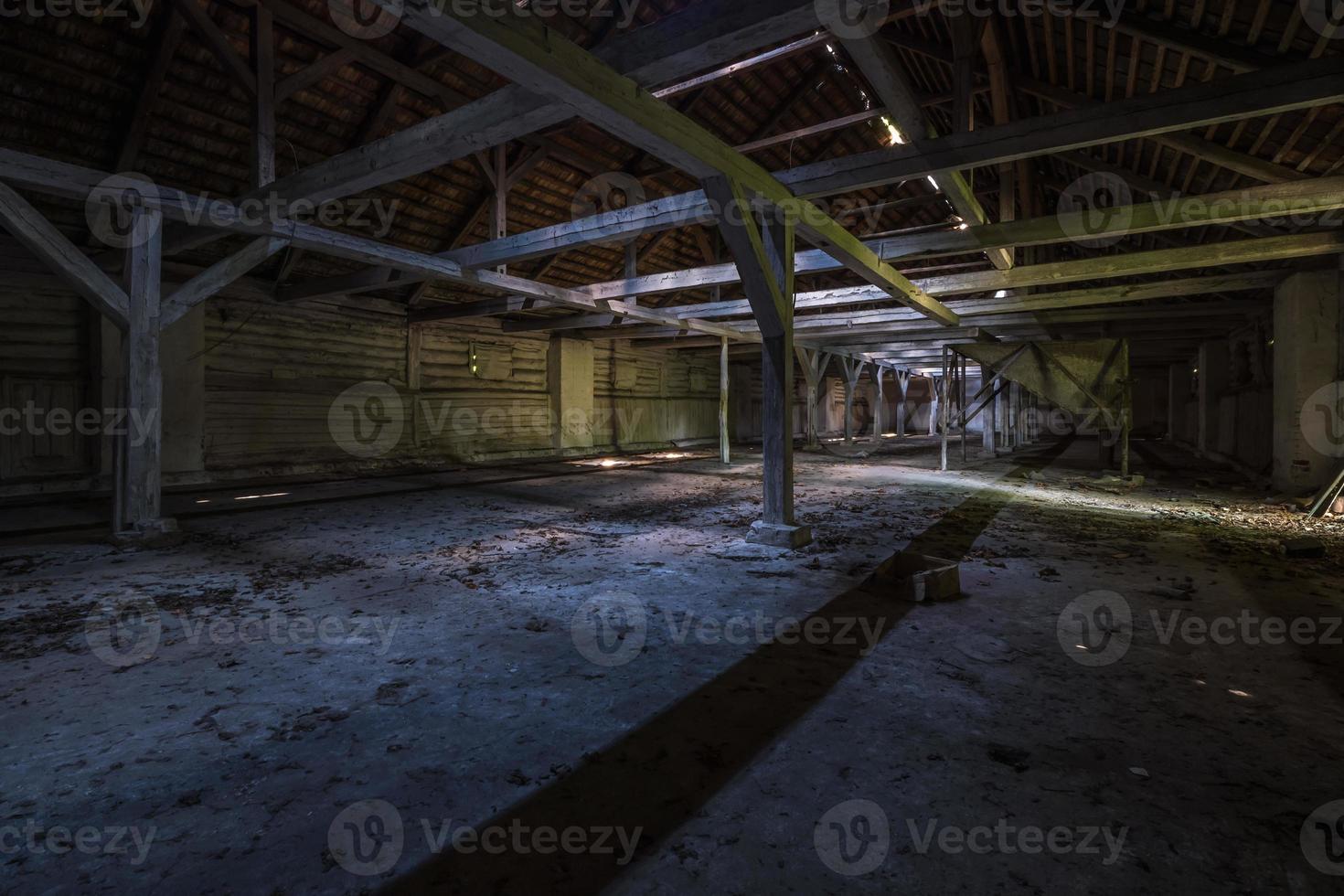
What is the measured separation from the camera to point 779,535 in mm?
5660

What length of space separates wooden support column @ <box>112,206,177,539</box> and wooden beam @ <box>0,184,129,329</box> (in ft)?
0.42

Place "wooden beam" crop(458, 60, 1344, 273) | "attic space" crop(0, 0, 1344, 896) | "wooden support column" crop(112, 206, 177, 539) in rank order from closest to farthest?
"attic space" crop(0, 0, 1344, 896) < "wooden beam" crop(458, 60, 1344, 273) < "wooden support column" crop(112, 206, 177, 539)

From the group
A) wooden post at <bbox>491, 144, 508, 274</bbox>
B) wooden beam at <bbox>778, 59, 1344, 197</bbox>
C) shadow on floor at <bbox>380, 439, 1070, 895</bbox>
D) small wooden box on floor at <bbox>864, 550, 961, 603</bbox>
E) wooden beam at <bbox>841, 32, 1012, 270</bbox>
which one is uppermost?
wooden post at <bbox>491, 144, 508, 274</bbox>

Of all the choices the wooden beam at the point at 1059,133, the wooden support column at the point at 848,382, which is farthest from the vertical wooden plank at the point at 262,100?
the wooden support column at the point at 848,382

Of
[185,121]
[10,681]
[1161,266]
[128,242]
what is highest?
[185,121]

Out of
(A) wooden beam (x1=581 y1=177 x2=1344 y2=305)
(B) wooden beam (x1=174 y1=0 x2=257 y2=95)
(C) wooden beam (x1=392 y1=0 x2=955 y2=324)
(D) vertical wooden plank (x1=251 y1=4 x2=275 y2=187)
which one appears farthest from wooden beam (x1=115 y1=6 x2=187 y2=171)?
(A) wooden beam (x1=581 y1=177 x2=1344 y2=305)

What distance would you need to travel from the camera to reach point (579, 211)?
36.8ft

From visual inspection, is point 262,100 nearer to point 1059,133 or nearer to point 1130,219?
point 1059,133

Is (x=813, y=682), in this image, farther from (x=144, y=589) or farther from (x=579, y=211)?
(x=579, y=211)

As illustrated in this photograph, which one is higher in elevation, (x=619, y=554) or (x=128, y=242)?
(x=128, y=242)

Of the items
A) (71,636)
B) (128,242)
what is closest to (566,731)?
(71,636)

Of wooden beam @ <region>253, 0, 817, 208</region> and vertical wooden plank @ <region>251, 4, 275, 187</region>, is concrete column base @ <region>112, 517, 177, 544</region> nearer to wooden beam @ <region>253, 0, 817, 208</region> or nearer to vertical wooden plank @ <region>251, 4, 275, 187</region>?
vertical wooden plank @ <region>251, 4, 275, 187</region>

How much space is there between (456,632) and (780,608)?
6.90 ft

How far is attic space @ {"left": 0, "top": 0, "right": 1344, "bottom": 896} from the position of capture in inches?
75.7
